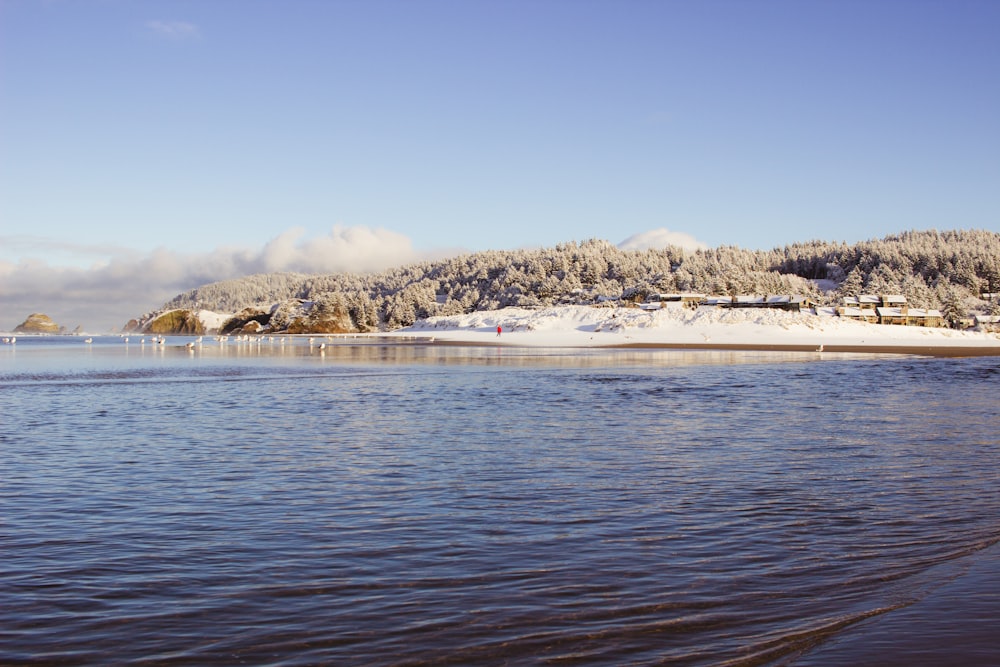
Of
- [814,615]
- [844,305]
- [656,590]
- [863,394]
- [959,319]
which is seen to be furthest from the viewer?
[844,305]

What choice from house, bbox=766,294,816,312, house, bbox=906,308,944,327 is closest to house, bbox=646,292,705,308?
house, bbox=766,294,816,312

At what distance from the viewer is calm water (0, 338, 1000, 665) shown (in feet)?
21.3

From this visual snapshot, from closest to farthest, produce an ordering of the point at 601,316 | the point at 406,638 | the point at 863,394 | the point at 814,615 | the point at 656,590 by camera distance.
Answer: the point at 406,638 < the point at 814,615 < the point at 656,590 < the point at 863,394 < the point at 601,316

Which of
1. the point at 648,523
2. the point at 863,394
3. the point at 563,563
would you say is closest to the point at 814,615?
the point at 563,563

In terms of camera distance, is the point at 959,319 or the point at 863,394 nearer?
the point at 863,394

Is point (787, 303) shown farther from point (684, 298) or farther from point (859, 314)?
point (684, 298)

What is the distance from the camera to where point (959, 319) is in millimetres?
135125

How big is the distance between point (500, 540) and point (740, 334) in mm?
80165

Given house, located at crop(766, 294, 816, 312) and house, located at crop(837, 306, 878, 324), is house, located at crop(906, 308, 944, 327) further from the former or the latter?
house, located at crop(766, 294, 816, 312)

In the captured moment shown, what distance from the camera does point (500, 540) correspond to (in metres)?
9.43

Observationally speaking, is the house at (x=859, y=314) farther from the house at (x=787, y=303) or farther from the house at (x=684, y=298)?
the house at (x=684, y=298)

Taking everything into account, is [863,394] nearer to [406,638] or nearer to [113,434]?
[113,434]

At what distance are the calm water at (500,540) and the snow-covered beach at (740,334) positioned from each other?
56.1 m

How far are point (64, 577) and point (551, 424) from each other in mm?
13488
